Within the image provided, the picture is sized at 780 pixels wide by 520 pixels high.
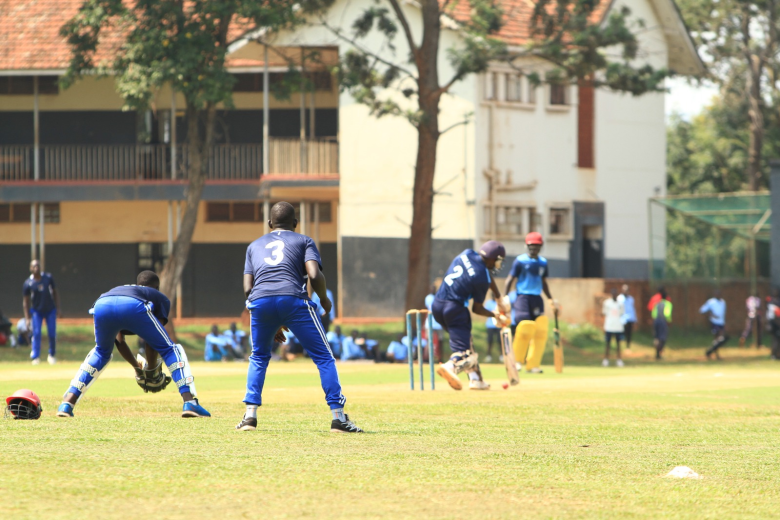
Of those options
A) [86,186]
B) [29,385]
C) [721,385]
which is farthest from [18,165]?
[721,385]

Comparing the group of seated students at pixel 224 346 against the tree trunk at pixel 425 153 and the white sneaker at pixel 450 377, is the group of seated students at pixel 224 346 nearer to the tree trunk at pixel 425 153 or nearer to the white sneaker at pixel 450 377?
the tree trunk at pixel 425 153

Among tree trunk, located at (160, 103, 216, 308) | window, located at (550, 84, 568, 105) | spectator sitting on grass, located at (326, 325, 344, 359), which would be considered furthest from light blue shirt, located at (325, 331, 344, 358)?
window, located at (550, 84, 568, 105)

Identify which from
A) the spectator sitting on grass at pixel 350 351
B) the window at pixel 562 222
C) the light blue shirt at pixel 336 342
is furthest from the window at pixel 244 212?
the spectator sitting on grass at pixel 350 351

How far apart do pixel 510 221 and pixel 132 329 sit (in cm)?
2549

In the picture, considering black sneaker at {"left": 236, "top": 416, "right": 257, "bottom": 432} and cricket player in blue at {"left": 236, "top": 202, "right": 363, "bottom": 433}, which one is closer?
cricket player in blue at {"left": 236, "top": 202, "right": 363, "bottom": 433}

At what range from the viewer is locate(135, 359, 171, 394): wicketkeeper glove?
405 inches

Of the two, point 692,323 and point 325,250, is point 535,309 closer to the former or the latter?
point 692,323

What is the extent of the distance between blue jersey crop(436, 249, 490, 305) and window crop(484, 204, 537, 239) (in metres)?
20.1

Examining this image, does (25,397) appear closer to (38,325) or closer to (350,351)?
(38,325)

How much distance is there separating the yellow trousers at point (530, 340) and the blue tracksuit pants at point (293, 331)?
837 centimetres

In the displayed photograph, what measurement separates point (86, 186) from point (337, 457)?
28720mm

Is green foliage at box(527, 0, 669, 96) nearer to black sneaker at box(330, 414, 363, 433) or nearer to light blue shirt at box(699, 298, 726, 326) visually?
light blue shirt at box(699, 298, 726, 326)

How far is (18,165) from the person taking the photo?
116 ft

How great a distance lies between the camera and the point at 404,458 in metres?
7.42
